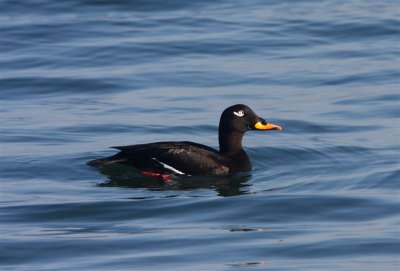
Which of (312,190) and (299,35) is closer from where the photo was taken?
(312,190)

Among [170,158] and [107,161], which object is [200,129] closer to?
[170,158]

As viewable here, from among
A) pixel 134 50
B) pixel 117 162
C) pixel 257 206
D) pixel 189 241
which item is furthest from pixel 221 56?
pixel 189 241

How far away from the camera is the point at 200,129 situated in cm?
1609

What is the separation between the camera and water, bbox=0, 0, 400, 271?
10.5 m

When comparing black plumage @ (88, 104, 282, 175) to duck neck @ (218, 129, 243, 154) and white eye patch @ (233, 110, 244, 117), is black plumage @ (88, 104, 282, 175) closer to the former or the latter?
duck neck @ (218, 129, 243, 154)

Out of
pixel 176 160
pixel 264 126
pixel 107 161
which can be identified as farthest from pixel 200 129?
pixel 107 161

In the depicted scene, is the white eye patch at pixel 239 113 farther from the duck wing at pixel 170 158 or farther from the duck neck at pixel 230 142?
the duck wing at pixel 170 158

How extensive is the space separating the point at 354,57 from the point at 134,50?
376 centimetres

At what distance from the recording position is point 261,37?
22.6m

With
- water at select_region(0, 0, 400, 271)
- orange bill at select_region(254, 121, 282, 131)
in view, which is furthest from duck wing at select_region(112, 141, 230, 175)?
orange bill at select_region(254, 121, 282, 131)

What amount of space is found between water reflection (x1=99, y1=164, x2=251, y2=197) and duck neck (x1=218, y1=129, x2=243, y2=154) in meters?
0.41

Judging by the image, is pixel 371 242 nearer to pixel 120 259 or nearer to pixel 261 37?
pixel 120 259

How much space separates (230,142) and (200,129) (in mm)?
1957

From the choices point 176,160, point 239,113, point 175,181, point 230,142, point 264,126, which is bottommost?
point 175,181
